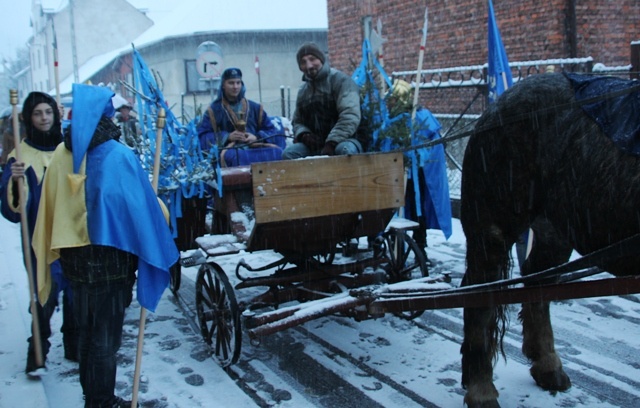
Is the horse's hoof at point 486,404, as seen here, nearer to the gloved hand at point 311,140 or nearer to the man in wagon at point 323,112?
the man in wagon at point 323,112

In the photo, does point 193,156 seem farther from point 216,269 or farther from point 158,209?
point 158,209

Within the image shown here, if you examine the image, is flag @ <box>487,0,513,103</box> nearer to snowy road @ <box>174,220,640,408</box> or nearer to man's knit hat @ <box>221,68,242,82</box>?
snowy road @ <box>174,220,640,408</box>

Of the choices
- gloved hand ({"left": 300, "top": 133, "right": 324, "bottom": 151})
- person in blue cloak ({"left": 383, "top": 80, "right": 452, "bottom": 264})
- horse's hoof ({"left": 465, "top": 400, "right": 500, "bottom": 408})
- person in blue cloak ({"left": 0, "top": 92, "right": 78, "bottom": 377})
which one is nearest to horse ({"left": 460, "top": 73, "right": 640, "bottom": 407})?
horse's hoof ({"left": 465, "top": 400, "right": 500, "bottom": 408})

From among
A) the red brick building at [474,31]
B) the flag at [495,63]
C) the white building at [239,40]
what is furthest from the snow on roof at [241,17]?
the flag at [495,63]

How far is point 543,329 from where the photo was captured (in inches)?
157

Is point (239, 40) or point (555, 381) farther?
point (239, 40)

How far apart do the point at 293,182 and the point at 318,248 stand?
0.79m

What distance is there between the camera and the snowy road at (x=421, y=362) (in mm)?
3947

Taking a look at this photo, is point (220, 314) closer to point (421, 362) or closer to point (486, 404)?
point (421, 362)

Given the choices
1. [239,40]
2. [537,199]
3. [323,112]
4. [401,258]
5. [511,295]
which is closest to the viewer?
[511,295]

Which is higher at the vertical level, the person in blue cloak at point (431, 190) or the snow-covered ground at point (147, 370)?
the person in blue cloak at point (431, 190)

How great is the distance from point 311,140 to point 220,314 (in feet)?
5.28

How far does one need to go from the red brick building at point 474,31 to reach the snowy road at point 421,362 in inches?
134

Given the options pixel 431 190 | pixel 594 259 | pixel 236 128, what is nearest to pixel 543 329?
pixel 594 259
